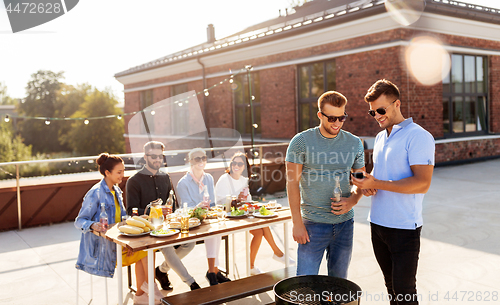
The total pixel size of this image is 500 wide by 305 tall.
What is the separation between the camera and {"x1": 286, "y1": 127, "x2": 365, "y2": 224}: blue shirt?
2.77 m

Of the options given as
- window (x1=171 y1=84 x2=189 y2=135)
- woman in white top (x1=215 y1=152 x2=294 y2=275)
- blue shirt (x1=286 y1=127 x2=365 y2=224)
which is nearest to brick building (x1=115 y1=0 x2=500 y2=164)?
window (x1=171 y1=84 x2=189 y2=135)

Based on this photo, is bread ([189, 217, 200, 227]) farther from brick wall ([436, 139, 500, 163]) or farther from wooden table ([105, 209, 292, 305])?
brick wall ([436, 139, 500, 163])

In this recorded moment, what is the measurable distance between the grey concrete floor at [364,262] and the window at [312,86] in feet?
20.7

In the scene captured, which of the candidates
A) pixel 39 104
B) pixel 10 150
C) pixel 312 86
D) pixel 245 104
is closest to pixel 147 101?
pixel 245 104

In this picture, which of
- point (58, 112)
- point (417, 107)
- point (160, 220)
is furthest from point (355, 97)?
point (58, 112)

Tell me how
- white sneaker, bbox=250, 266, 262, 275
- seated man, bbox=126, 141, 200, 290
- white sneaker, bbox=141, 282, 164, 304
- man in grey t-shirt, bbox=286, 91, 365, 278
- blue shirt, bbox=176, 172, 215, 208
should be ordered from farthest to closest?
blue shirt, bbox=176, 172, 215, 208, white sneaker, bbox=250, 266, 262, 275, seated man, bbox=126, 141, 200, 290, white sneaker, bbox=141, 282, 164, 304, man in grey t-shirt, bbox=286, 91, 365, 278

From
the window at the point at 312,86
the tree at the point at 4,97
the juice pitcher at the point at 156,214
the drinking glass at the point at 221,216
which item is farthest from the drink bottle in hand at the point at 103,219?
the tree at the point at 4,97

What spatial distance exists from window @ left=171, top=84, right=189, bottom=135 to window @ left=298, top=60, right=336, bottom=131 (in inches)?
292

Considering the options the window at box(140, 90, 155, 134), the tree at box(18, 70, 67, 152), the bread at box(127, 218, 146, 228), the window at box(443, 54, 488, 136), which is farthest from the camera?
the tree at box(18, 70, 67, 152)

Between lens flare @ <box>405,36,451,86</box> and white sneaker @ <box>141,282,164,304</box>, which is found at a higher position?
lens flare @ <box>405,36,451,86</box>

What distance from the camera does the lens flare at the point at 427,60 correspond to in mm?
→ 11266

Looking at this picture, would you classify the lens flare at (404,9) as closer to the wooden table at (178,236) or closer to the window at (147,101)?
the wooden table at (178,236)

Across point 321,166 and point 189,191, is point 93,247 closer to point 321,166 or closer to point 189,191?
point 189,191

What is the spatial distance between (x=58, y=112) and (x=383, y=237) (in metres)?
56.9
